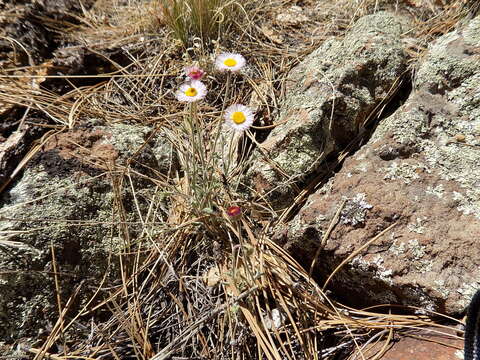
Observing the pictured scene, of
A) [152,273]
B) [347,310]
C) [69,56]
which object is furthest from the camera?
[69,56]

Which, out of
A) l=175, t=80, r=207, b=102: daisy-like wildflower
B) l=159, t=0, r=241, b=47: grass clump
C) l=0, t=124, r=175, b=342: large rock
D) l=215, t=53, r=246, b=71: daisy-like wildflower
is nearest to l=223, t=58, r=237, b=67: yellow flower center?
l=215, t=53, r=246, b=71: daisy-like wildflower

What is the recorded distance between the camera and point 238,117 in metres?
1.57

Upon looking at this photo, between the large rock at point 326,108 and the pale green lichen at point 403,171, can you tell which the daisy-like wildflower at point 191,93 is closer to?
the large rock at point 326,108

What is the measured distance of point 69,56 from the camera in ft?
7.43

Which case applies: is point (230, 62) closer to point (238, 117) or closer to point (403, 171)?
point (238, 117)

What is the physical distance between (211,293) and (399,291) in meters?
0.71

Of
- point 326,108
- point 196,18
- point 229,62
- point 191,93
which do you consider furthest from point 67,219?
point 196,18

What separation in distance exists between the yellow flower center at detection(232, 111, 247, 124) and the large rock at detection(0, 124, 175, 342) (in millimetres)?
517

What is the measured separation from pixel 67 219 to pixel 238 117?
81 centimetres

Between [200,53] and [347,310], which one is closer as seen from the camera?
[347,310]

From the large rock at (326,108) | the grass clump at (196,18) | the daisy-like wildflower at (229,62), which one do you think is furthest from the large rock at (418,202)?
the grass clump at (196,18)

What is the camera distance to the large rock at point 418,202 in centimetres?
142

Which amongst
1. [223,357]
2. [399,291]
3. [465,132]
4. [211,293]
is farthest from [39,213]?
[465,132]

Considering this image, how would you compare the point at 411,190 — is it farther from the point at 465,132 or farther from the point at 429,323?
the point at 429,323
